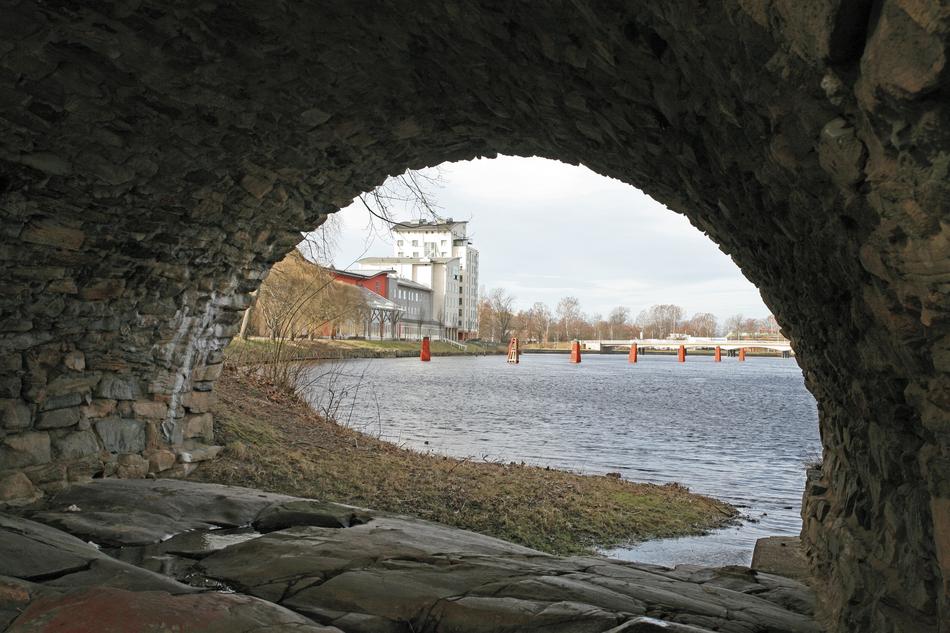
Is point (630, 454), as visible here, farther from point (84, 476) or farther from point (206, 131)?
point (206, 131)

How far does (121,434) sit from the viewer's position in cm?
653

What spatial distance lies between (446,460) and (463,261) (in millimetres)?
82032

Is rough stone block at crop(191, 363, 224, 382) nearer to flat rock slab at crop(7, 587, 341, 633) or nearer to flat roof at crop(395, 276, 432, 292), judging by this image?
flat rock slab at crop(7, 587, 341, 633)

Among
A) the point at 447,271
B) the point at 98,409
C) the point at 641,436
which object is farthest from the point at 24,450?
the point at 447,271

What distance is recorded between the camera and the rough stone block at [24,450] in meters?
5.51

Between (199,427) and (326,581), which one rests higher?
(199,427)

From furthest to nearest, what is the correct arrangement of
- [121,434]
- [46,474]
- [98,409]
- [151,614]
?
[121,434]
[98,409]
[46,474]
[151,614]

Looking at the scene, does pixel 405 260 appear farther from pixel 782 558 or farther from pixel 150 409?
pixel 782 558

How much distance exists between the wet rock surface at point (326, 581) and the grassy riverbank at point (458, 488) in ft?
4.31

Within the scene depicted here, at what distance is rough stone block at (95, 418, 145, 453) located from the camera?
21.0 ft

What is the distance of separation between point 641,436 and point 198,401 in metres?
10.2

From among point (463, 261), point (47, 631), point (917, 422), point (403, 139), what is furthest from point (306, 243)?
point (463, 261)

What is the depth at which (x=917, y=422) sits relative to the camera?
2.31 m

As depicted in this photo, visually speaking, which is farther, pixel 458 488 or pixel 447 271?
pixel 447 271
